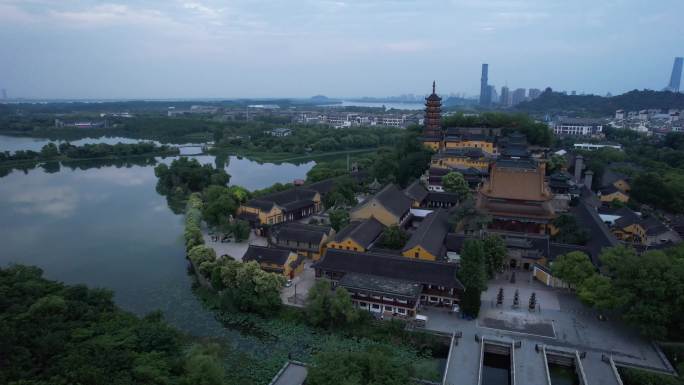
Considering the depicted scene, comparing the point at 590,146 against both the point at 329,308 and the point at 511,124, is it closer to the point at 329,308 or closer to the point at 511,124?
the point at 511,124

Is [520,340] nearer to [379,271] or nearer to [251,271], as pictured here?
[379,271]

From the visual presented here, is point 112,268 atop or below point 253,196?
below

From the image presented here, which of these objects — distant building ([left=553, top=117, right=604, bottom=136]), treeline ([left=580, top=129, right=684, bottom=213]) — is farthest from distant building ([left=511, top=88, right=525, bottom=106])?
treeline ([left=580, top=129, right=684, bottom=213])

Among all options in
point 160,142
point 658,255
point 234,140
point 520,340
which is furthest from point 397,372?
point 160,142

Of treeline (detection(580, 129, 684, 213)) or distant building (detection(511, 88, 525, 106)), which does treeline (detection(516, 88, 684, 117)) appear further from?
distant building (detection(511, 88, 525, 106))

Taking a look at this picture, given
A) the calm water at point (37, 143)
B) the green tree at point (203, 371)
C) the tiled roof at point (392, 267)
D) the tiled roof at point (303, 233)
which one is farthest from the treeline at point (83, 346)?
the calm water at point (37, 143)
